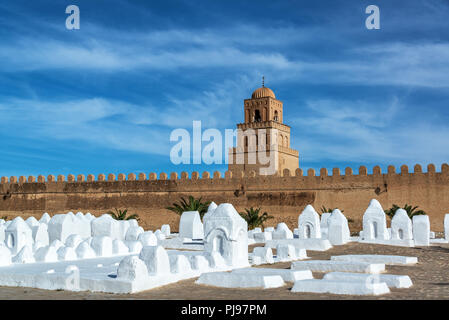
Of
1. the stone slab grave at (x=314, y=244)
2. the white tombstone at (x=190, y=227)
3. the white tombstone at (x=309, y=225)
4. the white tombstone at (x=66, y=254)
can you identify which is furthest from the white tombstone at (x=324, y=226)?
the white tombstone at (x=66, y=254)

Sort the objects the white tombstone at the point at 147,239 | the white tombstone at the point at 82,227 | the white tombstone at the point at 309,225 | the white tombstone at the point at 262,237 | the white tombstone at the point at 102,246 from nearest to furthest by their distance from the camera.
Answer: the white tombstone at the point at 102,246
the white tombstone at the point at 147,239
the white tombstone at the point at 82,227
the white tombstone at the point at 309,225
the white tombstone at the point at 262,237


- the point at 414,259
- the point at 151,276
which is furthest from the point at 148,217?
the point at 151,276

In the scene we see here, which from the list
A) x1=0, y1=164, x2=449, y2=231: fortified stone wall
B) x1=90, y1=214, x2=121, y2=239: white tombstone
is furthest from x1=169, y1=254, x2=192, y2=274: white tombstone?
x1=0, y1=164, x2=449, y2=231: fortified stone wall

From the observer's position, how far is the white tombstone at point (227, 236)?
32.7ft

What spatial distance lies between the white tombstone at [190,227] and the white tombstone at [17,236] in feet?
16.9

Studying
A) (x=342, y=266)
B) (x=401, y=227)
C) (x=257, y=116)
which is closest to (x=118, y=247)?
(x=342, y=266)

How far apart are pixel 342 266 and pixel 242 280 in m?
2.55

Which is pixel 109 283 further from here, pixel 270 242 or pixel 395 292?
pixel 270 242

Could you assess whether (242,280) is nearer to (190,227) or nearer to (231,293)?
(231,293)

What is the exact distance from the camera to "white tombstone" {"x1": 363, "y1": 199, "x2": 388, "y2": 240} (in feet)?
51.1

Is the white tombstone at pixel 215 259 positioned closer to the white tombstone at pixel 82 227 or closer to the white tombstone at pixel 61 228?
the white tombstone at pixel 61 228

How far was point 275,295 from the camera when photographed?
670cm
